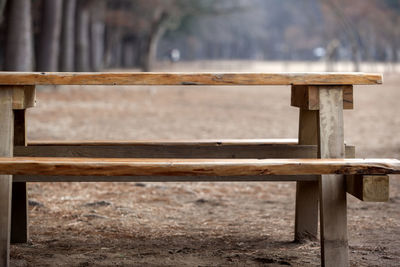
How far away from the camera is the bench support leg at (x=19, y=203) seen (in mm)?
4375

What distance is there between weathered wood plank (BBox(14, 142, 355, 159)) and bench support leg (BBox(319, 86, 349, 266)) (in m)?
0.55

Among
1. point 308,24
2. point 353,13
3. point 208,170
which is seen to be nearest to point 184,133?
point 208,170

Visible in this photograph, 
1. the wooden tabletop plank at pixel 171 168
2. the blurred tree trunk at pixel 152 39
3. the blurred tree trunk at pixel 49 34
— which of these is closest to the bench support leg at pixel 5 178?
the wooden tabletop plank at pixel 171 168

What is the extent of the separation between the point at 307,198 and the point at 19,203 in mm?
1904

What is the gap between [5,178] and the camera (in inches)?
143

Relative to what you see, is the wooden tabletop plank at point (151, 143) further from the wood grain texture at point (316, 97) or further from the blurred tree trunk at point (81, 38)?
the blurred tree trunk at point (81, 38)

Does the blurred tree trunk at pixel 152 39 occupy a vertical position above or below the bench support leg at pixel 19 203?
above

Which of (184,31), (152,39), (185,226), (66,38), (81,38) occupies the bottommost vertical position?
(185,226)

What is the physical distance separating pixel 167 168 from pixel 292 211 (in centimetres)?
261

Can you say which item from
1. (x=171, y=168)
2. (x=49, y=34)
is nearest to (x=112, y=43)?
(x=49, y=34)

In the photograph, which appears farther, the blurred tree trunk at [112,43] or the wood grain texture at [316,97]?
the blurred tree trunk at [112,43]

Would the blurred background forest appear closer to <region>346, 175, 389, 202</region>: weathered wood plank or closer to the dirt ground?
the dirt ground

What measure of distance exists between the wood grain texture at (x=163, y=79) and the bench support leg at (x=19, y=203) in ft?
2.61

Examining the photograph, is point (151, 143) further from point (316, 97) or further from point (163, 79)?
point (316, 97)
